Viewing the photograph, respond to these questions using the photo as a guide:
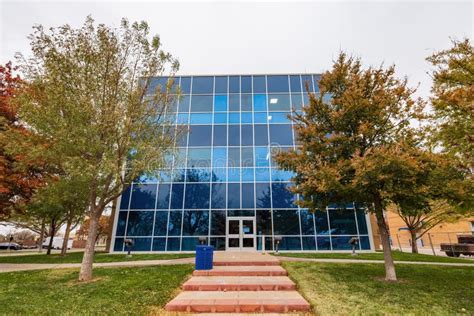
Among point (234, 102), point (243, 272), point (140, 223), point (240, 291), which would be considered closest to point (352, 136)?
point (243, 272)

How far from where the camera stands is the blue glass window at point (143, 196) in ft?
65.3

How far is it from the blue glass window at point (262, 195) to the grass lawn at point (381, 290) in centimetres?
850

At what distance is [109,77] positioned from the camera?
996 centimetres

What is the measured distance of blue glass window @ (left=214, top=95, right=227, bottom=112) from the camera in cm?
2299

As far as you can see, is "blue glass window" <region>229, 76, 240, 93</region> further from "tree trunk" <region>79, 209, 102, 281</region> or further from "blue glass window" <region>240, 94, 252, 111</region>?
"tree trunk" <region>79, 209, 102, 281</region>

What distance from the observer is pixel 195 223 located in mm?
19281

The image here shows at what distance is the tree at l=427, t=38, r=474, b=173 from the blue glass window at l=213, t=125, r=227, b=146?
1455cm

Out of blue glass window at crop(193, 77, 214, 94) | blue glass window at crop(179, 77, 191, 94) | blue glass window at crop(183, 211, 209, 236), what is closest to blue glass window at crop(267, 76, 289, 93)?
blue glass window at crop(193, 77, 214, 94)

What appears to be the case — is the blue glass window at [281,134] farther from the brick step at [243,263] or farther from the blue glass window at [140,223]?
the brick step at [243,263]

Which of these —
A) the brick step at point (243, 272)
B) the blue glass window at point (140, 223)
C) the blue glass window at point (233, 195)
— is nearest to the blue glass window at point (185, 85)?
the blue glass window at point (233, 195)

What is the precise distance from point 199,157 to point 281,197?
7.42 m

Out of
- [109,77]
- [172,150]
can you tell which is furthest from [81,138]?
[172,150]

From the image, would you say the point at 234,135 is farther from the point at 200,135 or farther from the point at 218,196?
the point at 218,196

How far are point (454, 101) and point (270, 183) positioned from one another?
→ 43.0 ft
